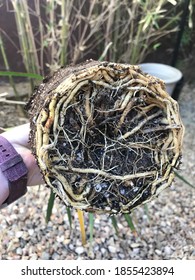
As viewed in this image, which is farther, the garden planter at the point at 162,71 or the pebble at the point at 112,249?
the garden planter at the point at 162,71

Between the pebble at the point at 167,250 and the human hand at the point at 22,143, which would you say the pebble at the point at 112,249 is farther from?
the human hand at the point at 22,143

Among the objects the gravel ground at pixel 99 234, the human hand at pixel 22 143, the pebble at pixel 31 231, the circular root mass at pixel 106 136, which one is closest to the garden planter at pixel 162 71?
the gravel ground at pixel 99 234

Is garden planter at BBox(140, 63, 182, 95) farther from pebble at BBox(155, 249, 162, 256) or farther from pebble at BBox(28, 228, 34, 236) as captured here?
pebble at BBox(28, 228, 34, 236)

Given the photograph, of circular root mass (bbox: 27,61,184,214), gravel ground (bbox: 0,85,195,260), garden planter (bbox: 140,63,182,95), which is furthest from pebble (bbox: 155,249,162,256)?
garden planter (bbox: 140,63,182,95)

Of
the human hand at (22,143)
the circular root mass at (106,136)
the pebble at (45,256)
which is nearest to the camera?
the circular root mass at (106,136)

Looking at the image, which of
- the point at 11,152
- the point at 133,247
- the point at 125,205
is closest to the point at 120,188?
the point at 125,205

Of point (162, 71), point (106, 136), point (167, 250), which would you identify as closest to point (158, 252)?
point (167, 250)

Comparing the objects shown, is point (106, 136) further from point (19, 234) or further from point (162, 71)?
point (162, 71)
